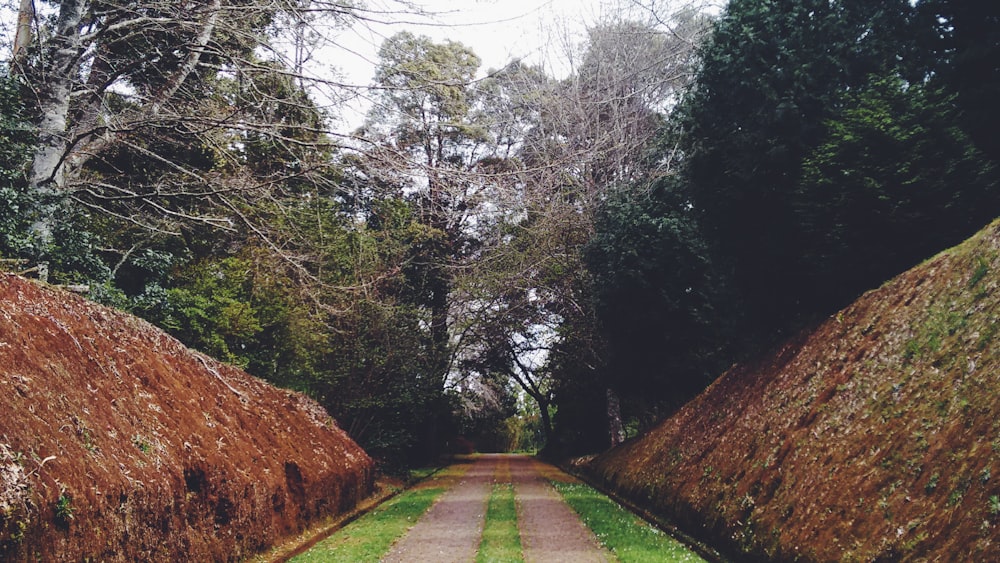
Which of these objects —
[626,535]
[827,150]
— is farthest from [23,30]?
[827,150]

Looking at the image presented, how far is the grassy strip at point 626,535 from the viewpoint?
7.50 m

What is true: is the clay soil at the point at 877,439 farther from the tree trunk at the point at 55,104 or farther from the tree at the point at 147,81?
the tree trunk at the point at 55,104

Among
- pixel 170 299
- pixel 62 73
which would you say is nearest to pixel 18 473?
pixel 62 73

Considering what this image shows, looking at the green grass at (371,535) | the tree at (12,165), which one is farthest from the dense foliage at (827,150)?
the tree at (12,165)

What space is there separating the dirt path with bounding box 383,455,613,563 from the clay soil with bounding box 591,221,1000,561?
1767mm

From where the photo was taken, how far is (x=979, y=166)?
7836 mm

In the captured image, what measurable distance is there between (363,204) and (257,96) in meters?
2.07

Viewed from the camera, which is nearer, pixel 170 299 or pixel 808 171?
pixel 808 171

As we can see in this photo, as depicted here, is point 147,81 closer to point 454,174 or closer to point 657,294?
point 454,174

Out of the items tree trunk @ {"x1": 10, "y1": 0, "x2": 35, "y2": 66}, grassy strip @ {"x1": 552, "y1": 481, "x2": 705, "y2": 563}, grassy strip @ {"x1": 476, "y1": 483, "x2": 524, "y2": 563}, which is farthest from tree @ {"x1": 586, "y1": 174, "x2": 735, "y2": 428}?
tree trunk @ {"x1": 10, "y1": 0, "x2": 35, "y2": 66}

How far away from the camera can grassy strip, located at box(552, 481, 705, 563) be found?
7.50m

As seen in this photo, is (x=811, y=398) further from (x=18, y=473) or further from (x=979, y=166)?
(x=18, y=473)

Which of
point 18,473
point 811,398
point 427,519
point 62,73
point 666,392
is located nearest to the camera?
point 18,473

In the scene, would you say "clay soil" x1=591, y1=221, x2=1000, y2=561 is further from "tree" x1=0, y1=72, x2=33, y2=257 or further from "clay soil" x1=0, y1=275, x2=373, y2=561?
"tree" x1=0, y1=72, x2=33, y2=257
